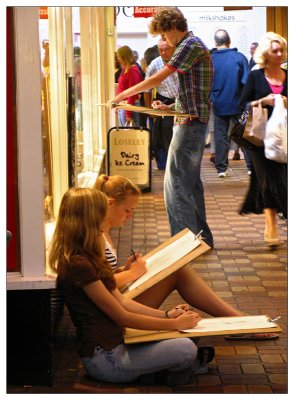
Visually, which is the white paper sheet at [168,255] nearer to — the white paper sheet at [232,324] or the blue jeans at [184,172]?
the white paper sheet at [232,324]

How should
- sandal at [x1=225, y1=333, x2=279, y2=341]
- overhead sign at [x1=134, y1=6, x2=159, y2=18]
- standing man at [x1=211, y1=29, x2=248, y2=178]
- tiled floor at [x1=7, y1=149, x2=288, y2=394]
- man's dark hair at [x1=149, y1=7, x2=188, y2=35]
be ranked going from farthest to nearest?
overhead sign at [x1=134, y1=6, x2=159, y2=18] → standing man at [x1=211, y1=29, x2=248, y2=178] → man's dark hair at [x1=149, y1=7, x2=188, y2=35] → sandal at [x1=225, y1=333, x2=279, y2=341] → tiled floor at [x1=7, y1=149, x2=288, y2=394]

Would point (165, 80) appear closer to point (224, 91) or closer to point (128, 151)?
point (128, 151)

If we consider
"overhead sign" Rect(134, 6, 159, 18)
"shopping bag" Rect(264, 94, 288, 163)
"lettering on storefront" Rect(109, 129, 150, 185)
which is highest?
"overhead sign" Rect(134, 6, 159, 18)

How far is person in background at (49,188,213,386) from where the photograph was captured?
4.13 m

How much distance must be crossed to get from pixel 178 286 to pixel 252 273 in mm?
1957

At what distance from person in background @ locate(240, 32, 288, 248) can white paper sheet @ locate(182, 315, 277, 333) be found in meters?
3.30

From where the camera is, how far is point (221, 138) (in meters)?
12.9

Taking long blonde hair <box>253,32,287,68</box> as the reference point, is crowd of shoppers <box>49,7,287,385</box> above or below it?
below

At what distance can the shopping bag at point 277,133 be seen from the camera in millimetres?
7417

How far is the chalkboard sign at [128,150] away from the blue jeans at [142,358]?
623cm

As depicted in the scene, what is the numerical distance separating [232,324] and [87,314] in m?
0.68

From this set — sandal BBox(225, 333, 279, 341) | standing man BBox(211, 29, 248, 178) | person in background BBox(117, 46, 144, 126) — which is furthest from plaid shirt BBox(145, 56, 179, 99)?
sandal BBox(225, 333, 279, 341)

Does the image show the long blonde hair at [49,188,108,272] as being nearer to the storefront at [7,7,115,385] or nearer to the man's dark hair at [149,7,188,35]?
the storefront at [7,7,115,385]
